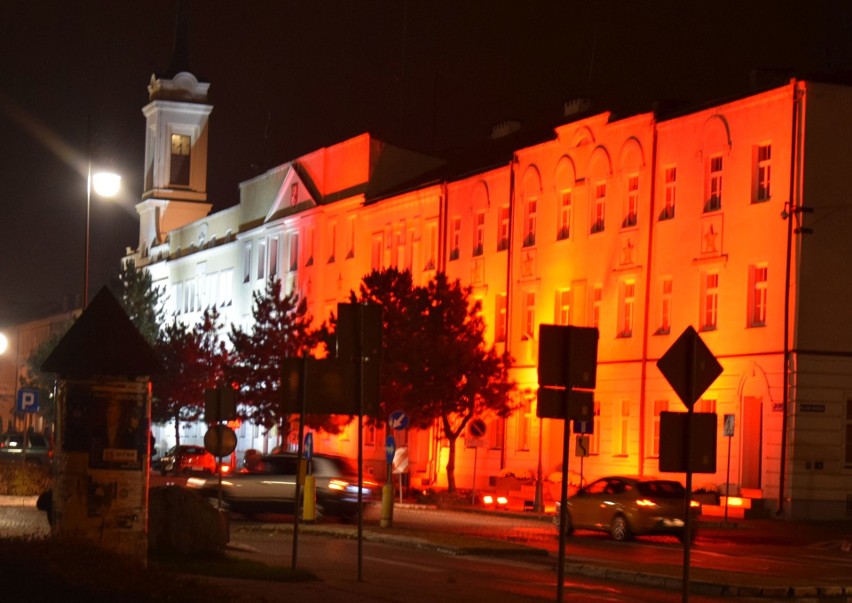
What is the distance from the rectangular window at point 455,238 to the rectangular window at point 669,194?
1388 centimetres

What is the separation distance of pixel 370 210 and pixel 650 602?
167ft

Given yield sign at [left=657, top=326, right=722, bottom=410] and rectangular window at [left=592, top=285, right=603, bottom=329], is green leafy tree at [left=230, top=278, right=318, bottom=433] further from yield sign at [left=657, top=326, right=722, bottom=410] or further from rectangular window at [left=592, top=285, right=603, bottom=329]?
yield sign at [left=657, top=326, right=722, bottom=410]

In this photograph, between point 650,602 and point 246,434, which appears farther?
point 246,434

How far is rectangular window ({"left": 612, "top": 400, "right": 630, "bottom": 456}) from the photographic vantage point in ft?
163

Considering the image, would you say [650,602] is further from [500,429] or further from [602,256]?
[500,429]

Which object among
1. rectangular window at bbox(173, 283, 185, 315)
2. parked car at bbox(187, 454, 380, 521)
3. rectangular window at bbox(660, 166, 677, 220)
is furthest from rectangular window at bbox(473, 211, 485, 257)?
rectangular window at bbox(173, 283, 185, 315)

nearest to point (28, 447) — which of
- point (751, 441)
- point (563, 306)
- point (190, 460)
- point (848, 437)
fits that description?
point (190, 460)

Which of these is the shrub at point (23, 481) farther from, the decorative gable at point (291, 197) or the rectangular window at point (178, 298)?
the rectangular window at point (178, 298)

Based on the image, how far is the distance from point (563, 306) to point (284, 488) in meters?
20.4

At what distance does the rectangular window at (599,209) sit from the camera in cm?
5178

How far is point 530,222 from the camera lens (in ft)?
184

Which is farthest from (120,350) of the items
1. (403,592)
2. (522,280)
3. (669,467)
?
(522,280)

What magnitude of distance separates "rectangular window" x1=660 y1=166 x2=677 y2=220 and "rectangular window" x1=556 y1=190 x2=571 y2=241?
5528 millimetres

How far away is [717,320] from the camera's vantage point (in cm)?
4578
